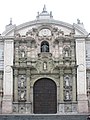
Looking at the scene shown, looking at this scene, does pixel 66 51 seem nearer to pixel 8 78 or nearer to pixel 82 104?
pixel 82 104

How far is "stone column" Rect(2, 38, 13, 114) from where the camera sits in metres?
29.4

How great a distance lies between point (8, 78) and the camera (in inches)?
1187

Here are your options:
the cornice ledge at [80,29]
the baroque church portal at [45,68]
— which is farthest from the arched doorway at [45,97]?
the cornice ledge at [80,29]

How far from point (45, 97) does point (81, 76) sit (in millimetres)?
3574

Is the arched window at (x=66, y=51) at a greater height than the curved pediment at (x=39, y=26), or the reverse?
the curved pediment at (x=39, y=26)

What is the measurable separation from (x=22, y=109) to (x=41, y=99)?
6.07 feet

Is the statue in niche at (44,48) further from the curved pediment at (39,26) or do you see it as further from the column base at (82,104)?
the column base at (82,104)

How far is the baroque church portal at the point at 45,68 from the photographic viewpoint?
29.8m

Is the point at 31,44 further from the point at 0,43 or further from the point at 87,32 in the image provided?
the point at 87,32

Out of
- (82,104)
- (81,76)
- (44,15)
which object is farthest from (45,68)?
(44,15)

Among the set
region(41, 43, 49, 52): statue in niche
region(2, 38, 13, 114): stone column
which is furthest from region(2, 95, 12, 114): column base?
region(41, 43, 49, 52): statue in niche

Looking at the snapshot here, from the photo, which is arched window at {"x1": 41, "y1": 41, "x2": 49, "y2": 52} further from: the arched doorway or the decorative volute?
the decorative volute

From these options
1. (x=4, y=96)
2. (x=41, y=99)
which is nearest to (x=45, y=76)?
(x=41, y=99)

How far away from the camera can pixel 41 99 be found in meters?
30.2
